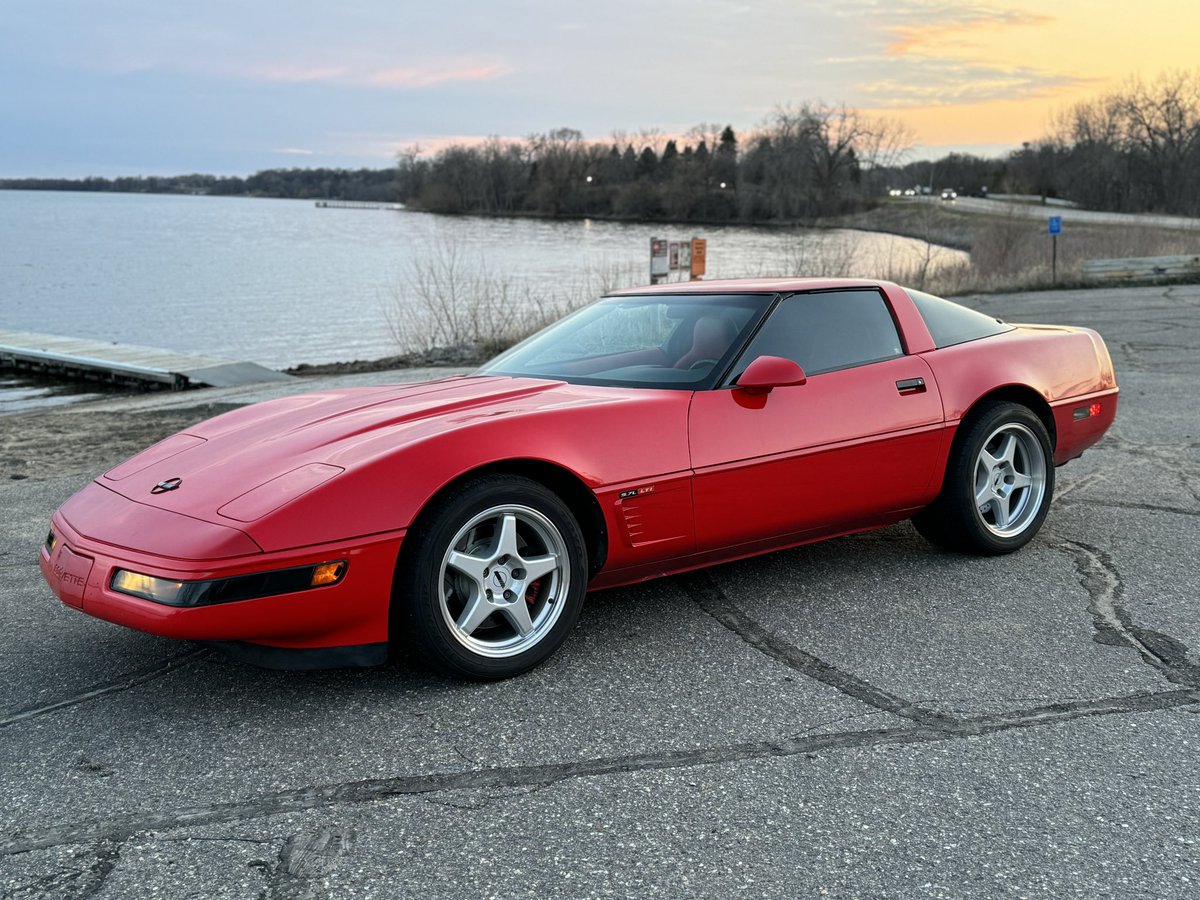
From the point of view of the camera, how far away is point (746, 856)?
2.32m

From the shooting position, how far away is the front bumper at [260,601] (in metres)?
2.82

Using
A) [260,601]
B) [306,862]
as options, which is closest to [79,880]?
[306,862]

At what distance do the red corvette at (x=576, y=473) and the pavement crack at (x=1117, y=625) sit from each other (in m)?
0.31

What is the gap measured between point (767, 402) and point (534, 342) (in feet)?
4.03

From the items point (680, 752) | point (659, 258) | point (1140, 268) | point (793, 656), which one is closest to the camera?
point (680, 752)

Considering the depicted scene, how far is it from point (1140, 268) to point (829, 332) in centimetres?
2063

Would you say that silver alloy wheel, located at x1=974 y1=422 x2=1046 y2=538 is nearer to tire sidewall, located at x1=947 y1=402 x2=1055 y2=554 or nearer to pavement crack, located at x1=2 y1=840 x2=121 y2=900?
tire sidewall, located at x1=947 y1=402 x2=1055 y2=554

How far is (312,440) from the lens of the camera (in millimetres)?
3379

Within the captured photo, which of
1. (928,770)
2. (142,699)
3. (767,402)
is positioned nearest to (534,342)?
(767,402)

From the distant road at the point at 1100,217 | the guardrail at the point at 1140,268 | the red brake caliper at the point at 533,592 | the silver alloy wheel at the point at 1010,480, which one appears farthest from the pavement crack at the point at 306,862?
the distant road at the point at 1100,217

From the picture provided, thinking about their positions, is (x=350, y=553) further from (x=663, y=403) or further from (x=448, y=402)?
(x=663, y=403)

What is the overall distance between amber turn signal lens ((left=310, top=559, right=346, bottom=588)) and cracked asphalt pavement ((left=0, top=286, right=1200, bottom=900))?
44 centimetres

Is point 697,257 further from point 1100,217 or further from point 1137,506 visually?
point 1100,217

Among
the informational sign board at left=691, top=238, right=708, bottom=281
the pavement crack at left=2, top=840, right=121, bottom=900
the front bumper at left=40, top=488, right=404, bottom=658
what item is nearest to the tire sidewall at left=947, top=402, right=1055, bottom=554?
the front bumper at left=40, top=488, right=404, bottom=658
